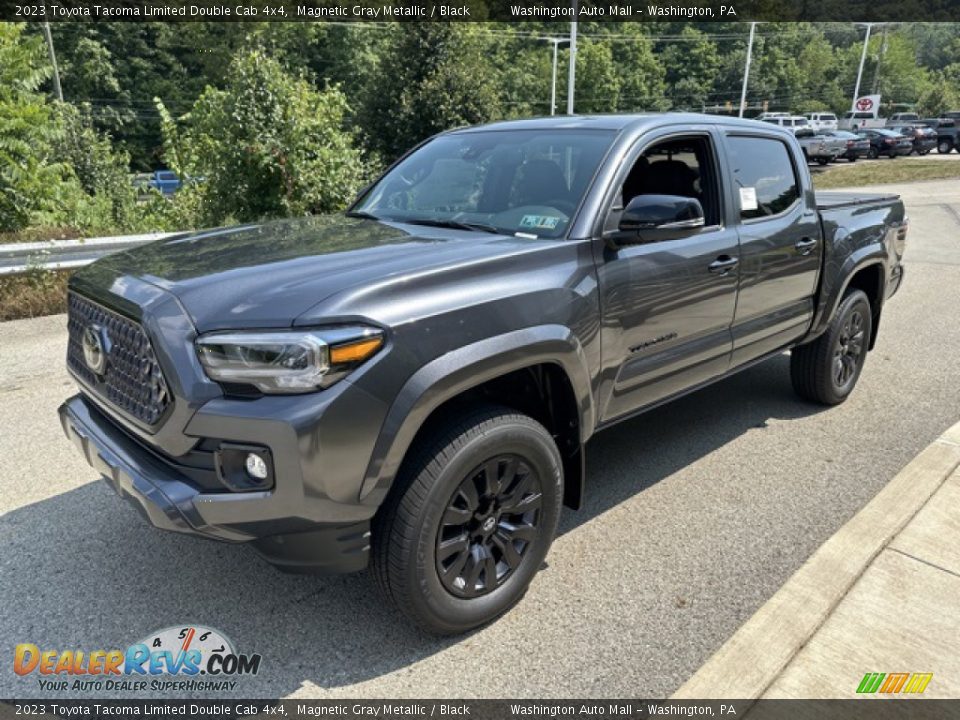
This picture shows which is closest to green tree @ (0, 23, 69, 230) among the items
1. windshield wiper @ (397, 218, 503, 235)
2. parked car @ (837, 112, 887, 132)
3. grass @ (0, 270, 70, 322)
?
grass @ (0, 270, 70, 322)

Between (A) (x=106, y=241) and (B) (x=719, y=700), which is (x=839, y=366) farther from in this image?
(A) (x=106, y=241)

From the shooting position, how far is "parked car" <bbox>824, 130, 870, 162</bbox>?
34.2 m

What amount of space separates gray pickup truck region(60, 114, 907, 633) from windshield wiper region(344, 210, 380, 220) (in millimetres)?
36

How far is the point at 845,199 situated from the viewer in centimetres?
520

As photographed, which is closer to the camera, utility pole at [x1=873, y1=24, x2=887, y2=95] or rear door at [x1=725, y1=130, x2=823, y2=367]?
rear door at [x1=725, y1=130, x2=823, y2=367]

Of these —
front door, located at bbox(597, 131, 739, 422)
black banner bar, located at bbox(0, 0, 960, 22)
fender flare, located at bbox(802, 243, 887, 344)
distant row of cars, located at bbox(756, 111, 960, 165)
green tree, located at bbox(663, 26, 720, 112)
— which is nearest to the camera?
front door, located at bbox(597, 131, 739, 422)

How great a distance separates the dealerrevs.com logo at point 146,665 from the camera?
2.49 metres

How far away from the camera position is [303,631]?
2.74m

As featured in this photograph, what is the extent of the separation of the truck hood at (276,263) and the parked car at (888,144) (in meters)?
40.4

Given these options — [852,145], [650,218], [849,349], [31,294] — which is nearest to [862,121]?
[852,145]

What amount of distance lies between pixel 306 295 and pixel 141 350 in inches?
24.7

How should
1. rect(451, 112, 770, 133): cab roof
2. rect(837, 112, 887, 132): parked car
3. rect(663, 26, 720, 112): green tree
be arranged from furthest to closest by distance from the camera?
rect(663, 26, 720, 112): green tree, rect(837, 112, 887, 132): parked car, rect(451, 112, 770, 133): cab roof

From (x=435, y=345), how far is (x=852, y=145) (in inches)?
1513

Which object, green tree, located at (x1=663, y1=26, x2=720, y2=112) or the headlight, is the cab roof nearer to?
the headlight
